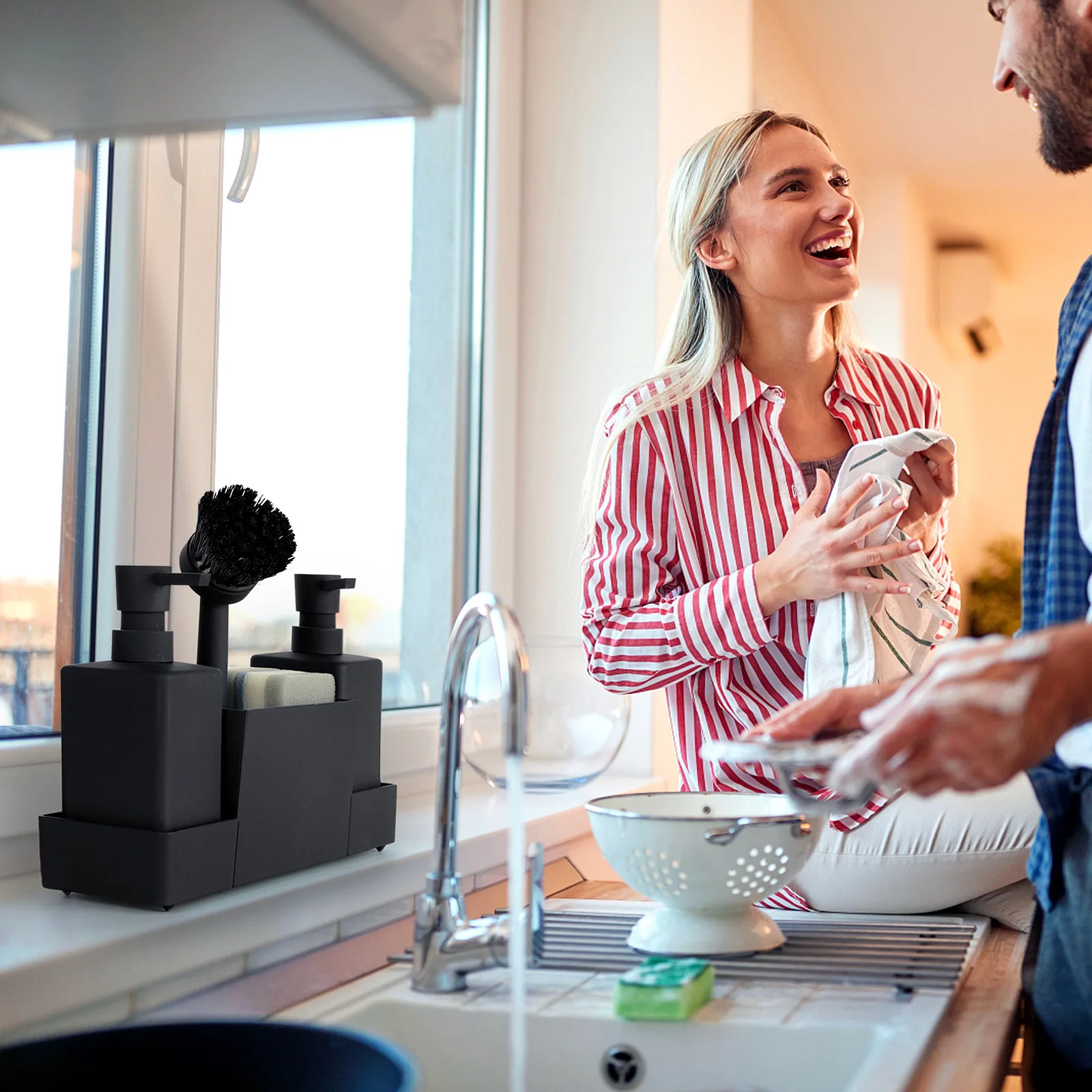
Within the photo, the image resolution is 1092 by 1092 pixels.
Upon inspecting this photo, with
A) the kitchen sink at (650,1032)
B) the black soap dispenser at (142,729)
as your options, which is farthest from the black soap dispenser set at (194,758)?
the kitchen sink at (650,1032)

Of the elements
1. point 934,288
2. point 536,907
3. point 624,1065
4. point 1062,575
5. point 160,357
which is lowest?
point 624,1065

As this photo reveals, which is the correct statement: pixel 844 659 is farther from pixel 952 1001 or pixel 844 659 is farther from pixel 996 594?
pixel 996 594

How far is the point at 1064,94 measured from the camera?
1050mm

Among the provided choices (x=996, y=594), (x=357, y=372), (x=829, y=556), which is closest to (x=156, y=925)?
(x=829, y=556)

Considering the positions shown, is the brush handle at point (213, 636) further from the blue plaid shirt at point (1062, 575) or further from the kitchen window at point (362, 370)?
the blue plaid shirt at point (1062, 575)

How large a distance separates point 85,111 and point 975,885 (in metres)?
1.20

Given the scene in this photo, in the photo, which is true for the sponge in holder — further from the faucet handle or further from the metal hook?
the metal hook

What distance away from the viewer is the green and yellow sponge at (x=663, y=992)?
2.95 feet

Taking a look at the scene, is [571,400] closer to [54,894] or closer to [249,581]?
[249,581]

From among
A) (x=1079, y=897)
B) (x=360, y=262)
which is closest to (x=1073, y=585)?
(x=1079, y=897)

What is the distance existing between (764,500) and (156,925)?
91cm

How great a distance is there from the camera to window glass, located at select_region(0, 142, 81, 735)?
1209mm

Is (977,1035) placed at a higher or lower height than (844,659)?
lower

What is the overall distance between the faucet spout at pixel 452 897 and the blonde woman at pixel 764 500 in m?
0.56
